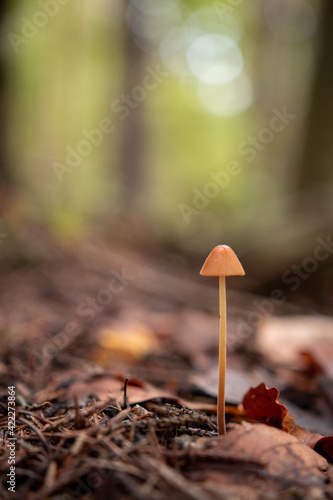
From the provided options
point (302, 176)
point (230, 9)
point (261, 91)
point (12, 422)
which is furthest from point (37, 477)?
point (261, 91)

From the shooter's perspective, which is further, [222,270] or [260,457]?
[222,270]

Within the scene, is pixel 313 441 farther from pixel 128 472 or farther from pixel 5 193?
pixel 5 193

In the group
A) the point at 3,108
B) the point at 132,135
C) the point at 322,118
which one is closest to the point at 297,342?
the point at 322,118

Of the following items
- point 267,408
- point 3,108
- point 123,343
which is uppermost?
point 3,108

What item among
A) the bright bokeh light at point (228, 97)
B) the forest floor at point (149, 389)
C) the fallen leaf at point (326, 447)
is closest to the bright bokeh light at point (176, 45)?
the bright bokeh light at point (228, 97)

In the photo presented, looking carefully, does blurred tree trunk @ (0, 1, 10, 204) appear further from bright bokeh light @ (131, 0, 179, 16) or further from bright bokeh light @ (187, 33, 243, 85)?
bright bokeh light @ (187, 33, 243, 85)

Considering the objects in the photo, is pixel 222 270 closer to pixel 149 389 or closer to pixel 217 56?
pixel 149 389
